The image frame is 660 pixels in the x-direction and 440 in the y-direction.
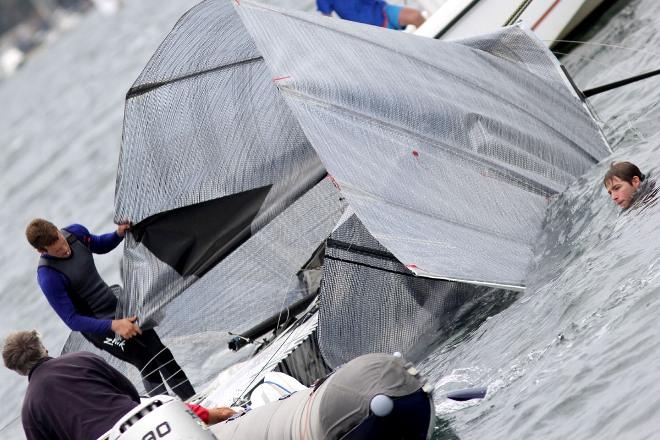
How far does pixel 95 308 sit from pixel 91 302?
6cm

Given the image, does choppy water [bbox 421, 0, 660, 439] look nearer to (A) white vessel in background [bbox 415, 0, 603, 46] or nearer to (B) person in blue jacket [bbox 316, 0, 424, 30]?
(A) white vessel in background [bbox 415, 0, 603, 46]

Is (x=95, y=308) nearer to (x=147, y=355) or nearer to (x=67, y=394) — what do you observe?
(x=147, y=355)

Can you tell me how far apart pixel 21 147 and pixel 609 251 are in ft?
107

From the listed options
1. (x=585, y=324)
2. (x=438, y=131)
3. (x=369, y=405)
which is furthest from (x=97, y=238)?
(x=585, y=324)

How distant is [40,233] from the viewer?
792 centimetres

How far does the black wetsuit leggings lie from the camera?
851 centimetres

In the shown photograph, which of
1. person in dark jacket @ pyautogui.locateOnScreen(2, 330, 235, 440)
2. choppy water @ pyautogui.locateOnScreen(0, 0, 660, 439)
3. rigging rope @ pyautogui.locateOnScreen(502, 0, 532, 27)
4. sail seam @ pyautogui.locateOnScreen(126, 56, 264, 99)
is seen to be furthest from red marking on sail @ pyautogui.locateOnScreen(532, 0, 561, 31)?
person in dark jacket @ pyautogui.locateOnScreen(2, 330, 235, 440)

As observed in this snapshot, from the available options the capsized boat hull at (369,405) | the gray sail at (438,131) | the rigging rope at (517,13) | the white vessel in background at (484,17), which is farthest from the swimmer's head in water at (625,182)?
the rigging rope at (517,13)

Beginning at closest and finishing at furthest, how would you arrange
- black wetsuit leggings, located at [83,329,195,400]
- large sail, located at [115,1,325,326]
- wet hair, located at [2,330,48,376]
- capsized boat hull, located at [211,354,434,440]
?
1. capsized boat hull, located at [211,354,434,440]
2. wet hair, located at [2,330,48,376]
3. black wetsuit leggings, located at [83,329,195,400]
4. large sail, located at [115,1,325,326]

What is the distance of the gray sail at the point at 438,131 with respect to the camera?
24.0 ft

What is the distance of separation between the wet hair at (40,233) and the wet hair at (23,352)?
200cm

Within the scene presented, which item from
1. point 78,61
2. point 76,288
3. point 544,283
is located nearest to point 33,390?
point 76,288

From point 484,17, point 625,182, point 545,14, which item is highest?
point 484,17

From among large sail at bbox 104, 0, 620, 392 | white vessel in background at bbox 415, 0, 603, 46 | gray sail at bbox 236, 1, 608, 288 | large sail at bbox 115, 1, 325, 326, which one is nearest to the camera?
gray sail at bbox 236, 1, 608, 288
